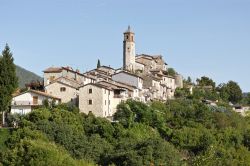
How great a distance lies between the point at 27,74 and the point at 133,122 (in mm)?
137169

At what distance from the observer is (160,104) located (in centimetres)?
6431

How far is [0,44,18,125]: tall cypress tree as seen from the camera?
50.6 meters

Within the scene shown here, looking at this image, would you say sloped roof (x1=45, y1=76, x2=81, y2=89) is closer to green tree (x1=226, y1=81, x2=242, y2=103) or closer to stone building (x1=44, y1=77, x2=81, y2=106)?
stone building (x1=44, y1=77, x2=81, y2=106)

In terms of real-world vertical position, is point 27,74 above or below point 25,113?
above

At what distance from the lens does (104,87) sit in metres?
56.5

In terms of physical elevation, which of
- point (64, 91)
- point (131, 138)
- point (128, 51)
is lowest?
point (131, 138)

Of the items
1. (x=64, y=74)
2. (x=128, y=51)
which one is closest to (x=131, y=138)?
(x=64, y=74)

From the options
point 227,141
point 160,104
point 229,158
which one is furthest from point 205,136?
point 160,104

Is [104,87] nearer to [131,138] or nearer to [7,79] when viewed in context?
[131,138]

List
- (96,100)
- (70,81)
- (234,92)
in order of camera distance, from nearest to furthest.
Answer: (96,100), (70,81), (234,92)

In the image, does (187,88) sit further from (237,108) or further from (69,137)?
(69,137)

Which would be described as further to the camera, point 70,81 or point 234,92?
point 234,92

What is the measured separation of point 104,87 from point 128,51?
26808mm

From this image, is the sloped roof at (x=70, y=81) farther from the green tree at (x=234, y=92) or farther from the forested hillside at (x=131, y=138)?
the green tree at (x=234, y=92)
